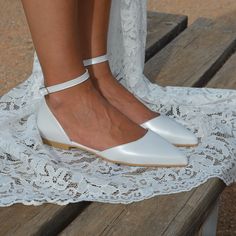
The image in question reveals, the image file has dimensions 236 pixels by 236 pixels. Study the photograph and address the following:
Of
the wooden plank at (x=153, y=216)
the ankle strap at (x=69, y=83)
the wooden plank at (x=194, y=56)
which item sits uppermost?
the ankle strap at (x=69, y=83)

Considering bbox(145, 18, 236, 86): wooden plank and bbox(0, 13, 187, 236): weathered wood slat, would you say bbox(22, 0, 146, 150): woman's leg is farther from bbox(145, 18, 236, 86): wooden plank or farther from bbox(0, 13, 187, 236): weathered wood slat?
bbox(145, 18, 236, 86): wooden plank

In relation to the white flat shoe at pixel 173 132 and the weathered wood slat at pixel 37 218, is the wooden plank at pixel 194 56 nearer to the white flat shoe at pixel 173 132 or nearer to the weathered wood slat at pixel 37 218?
the white flat shoe at pixel 173 132

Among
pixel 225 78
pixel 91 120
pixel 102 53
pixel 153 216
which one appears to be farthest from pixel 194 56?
pixel 153 216

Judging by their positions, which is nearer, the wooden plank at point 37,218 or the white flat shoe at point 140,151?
the wooden plank at point 37,218

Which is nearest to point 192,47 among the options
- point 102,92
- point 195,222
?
point 102,92

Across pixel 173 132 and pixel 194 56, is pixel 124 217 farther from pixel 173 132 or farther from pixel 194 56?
pixel 194 56

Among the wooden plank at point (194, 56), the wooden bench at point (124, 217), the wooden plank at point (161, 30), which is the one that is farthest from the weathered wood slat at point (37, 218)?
the wooden plank at point (161, 30)

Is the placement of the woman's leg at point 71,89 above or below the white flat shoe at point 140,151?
above

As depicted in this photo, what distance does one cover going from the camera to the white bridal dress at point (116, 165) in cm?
118

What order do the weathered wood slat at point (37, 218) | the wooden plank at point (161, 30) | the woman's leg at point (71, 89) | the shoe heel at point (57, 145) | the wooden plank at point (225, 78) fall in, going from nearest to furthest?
the weathered wood slat at point (37, 218) → the woman's leg at point (71, 89) → the shoe heel at point (57, 145) → the wooden plank at point (225, 78) → the wooden plank at point (161, 30)

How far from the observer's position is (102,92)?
1.40 metres

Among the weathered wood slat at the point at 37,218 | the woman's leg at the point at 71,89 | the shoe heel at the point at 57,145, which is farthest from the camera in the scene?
the shoe heel at the point at 57,145

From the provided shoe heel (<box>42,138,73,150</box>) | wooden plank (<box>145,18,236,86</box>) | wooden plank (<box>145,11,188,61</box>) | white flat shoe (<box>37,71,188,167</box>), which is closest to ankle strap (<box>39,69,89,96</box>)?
white flat shoe (<box>37,71,188,167</box>)

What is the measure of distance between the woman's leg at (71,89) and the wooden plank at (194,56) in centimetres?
50
